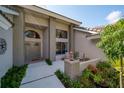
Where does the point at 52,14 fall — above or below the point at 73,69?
above

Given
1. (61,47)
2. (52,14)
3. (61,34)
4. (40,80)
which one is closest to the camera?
(40,80)

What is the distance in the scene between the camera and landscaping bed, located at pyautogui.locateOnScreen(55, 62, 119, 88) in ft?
27.6

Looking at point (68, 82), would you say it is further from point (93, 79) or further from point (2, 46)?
point (2, 46)

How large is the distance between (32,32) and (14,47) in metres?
3.30

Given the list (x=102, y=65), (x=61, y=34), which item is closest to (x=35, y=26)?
(x=61, y=34)

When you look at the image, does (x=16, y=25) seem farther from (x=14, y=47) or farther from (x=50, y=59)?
(x=50, y=59)

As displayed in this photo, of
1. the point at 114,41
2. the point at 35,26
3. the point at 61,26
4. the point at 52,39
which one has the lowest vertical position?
the point at 114,41

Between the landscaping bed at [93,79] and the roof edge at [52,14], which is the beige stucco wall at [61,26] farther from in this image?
the landscaping bed at [93,79]

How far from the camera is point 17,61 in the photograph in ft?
37.2

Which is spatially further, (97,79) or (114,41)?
(97,79)

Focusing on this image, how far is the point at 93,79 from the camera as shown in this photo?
945 centimetres

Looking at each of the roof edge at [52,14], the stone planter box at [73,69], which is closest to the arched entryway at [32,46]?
the roof edge at [52,14]

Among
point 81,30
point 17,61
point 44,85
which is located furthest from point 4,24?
point 81,30

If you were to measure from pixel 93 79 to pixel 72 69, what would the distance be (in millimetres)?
1353
